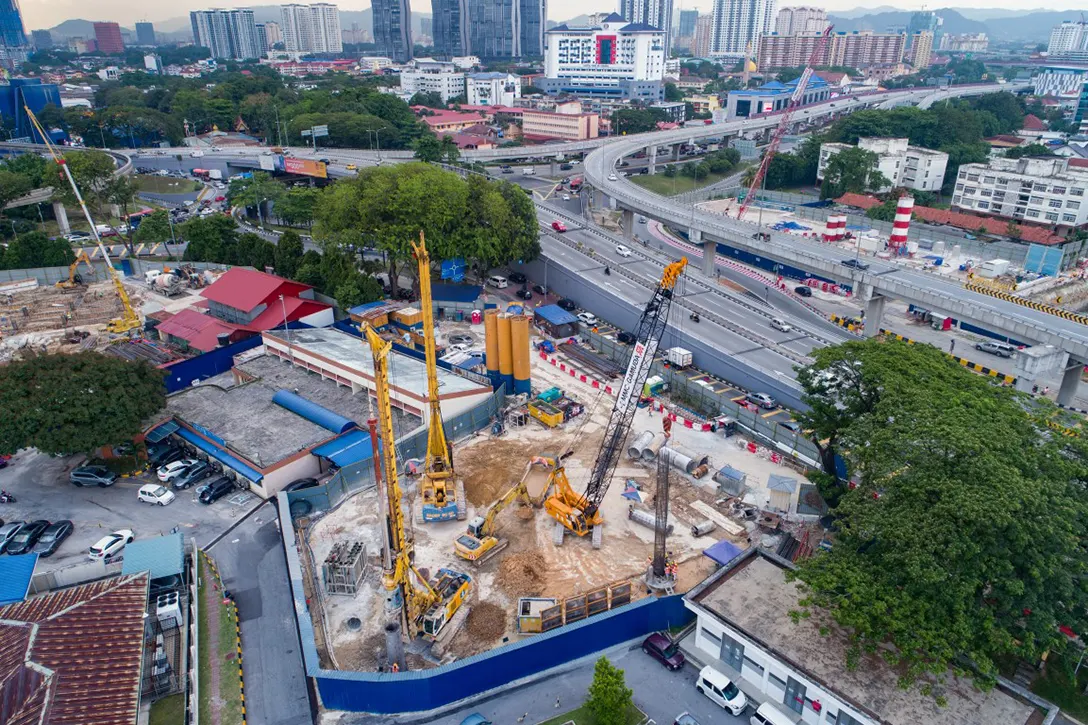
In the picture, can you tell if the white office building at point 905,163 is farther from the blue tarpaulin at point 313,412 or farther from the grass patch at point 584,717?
the grass patch at point 584,717

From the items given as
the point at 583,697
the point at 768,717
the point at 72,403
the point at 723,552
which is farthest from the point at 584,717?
the point at 72,403

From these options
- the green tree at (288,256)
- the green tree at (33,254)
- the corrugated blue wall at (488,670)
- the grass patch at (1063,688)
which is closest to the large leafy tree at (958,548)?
Result: the grass patch at (1063,688)

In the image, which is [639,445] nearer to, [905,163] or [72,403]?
[72,403]

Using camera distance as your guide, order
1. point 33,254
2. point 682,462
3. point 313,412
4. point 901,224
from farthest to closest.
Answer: point 901,224, point 33,254, point 313,412, point 682,462

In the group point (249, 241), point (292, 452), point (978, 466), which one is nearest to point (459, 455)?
point (292, 452)

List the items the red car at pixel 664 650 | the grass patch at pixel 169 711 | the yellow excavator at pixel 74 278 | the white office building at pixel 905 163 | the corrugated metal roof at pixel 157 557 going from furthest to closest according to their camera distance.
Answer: the white office building at pixel 905 163, the yellow excavator at pixel 74 278, the corrugated metal roof at pixel 157 557, the red car at pixel 664 650, the grass patch at pixel 169 711

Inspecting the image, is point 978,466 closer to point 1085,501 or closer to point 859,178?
point 1085,501

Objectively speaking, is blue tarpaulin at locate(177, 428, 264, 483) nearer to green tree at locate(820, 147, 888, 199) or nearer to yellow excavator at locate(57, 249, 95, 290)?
yellow excavator at locate(57, 249, 95, 290)
